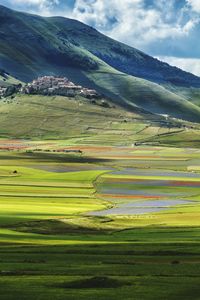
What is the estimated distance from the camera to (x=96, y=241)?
7681 cm

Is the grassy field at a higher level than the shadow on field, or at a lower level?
higher

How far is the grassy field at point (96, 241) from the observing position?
52719 millimetres

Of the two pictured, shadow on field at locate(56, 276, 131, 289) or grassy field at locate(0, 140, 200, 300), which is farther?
shadow on field at locate(56, 276, 131, 289)

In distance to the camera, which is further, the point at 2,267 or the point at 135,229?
the point at 135,229

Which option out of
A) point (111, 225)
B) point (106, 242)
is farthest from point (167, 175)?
point (106, 242)

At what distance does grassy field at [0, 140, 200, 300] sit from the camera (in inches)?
2076

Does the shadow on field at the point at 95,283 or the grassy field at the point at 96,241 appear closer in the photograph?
the grassy field at the point at 96,241

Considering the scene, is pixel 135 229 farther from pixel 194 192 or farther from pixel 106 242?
pixel 194 192

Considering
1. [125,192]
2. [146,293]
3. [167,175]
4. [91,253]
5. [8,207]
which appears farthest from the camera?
[167,175]

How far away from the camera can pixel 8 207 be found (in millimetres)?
106062

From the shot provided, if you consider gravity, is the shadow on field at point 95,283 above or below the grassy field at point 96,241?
below

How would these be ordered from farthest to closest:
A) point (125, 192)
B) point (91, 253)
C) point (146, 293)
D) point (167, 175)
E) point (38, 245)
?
point (167, 175) → point (125, 192) → point (38, 245) → point (91, 253) → point (146, 293)

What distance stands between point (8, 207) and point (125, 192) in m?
40.1

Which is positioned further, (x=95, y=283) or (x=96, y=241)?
(x=96, y=241)
